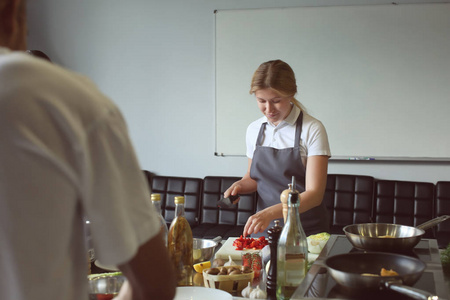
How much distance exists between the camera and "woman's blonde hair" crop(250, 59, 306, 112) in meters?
2.60

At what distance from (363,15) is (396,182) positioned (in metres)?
1.44

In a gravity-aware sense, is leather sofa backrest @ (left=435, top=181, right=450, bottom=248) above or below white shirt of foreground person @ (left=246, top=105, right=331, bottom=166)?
below

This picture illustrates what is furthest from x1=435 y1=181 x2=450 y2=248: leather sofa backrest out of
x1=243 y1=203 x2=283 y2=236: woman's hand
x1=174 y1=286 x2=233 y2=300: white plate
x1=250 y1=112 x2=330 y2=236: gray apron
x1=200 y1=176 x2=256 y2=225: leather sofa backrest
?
x1=174 y1=286 x2=233 y2=300: white plate

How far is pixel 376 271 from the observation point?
145 centimetres

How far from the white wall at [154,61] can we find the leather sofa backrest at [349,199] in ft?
2.93

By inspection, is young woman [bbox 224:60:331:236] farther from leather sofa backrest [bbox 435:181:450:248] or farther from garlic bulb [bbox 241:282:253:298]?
leather sofa backrest [bbox 435:181:450:248]

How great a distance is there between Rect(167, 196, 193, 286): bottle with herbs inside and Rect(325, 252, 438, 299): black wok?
1.69ft

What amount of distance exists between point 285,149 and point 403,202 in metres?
1.97

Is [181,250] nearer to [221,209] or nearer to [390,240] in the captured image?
[390,240]

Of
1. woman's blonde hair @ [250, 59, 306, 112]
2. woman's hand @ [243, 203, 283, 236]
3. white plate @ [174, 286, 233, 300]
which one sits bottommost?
white plate @ [174, 286, 233, 300]

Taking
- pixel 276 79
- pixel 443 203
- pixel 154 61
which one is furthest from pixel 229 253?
pixel 154 61

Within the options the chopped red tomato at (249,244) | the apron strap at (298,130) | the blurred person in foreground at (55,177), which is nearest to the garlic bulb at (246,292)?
the chopped red tomato at (249,244)

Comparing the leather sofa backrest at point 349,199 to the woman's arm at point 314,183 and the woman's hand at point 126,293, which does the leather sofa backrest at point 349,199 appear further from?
the woman's hand at point 126,293

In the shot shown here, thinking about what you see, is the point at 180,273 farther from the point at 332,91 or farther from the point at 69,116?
the point at 332,91
